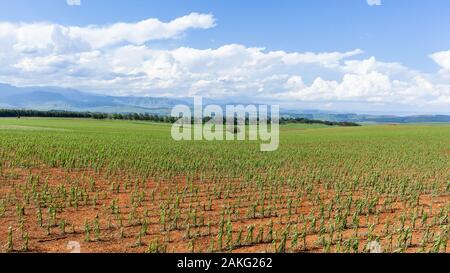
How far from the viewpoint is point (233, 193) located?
2142 cm

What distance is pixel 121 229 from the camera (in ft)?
45.0

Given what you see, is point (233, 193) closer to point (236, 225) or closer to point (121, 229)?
point (236, 225)

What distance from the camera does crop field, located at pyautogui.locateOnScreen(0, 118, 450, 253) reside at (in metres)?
12.9

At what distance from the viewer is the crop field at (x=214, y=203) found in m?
12.9

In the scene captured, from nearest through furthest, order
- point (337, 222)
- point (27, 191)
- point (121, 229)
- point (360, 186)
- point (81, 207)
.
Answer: point (121, 229) → point (337, 222) → point (81, 207) → point (27, 191) → point (360, 186)

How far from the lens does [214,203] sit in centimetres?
1889
